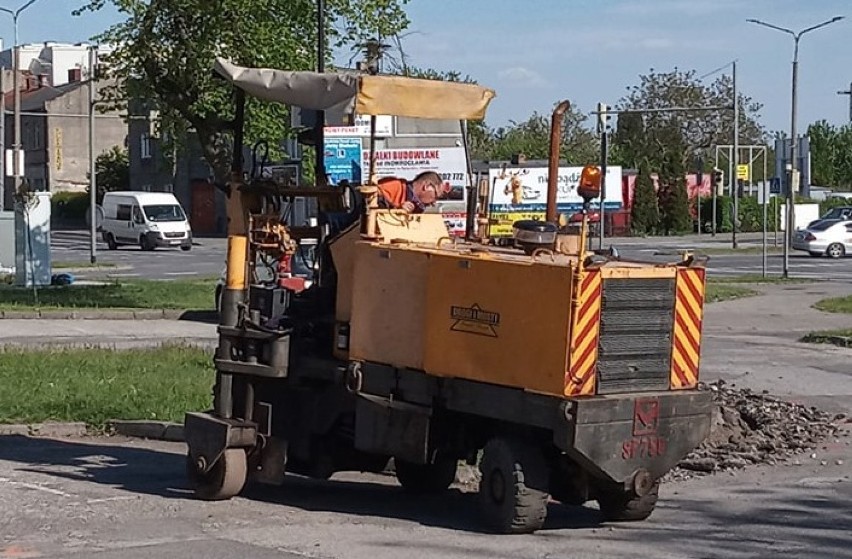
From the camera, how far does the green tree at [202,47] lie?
26312 mm

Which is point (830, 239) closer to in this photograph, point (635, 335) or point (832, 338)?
point (832, 338)

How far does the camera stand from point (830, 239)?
55.0 meters

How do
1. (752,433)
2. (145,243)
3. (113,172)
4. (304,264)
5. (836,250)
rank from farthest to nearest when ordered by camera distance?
1. (113,172)
2. (145,243)
3. (836,250)
4. (752,433)
5. (304,264)

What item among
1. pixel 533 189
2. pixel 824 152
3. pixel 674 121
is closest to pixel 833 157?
pixel 824 152

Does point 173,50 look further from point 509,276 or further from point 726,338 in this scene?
point 509,276

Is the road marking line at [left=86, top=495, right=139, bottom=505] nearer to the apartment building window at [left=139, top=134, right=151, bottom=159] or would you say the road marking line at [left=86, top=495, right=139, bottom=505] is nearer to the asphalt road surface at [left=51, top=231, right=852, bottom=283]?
the asphalt road surface at [left=51, top=231, right=852, bottom=283]

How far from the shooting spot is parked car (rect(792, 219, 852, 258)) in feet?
180

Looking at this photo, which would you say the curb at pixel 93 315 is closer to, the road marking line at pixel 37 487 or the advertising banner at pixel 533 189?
the advertising banner at pixel 533 189

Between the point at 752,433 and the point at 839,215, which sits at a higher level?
the point at 839,215

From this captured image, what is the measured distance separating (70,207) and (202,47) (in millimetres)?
66226

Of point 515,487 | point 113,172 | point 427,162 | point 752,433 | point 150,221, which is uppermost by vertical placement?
point 113,172

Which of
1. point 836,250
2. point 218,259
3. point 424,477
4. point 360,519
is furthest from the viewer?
point 836,250

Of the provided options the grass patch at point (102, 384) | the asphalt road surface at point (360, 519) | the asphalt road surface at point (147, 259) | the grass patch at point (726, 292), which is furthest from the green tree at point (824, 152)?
the asphalt road surface at point (360, 519)

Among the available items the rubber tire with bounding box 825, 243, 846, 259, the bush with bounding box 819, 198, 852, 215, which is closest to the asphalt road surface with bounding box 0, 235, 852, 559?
the rubber tire with bounding box 825, 243, 846, 259
